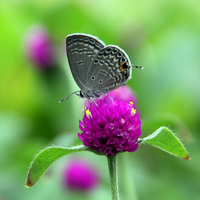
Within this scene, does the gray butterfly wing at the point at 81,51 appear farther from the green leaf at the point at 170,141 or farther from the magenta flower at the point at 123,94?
the magenta flower at the point at 123,94

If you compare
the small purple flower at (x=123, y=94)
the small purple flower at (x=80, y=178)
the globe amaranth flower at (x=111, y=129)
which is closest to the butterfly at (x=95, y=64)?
the globe amaranth flower at (x=111, y=129)

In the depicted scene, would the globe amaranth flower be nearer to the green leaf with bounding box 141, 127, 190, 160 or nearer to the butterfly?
the green leaf with bounding box 141, 127, 190, 160

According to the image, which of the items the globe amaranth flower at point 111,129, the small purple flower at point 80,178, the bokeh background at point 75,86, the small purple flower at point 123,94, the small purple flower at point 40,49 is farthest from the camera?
the small purple flower at point 40,49

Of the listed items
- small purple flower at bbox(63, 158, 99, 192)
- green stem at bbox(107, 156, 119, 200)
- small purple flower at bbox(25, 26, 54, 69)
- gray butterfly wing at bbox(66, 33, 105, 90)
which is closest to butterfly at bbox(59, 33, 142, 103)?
gray butterfly wing at bbox(66, 33, 105, 90)

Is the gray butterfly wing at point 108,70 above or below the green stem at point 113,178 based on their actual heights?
above

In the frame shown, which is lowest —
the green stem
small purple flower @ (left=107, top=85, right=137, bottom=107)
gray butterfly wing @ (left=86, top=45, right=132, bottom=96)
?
the green stem

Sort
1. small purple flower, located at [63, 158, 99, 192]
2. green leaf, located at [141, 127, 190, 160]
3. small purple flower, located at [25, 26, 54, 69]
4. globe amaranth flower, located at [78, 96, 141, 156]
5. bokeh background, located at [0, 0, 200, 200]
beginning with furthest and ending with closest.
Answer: small purple flower, located at [25, 26, 54, 69]
bokeh background, located at [0, 0, 200, 200]
small purple flower, located at [63, 158, 99, 192]
globe amaranth flower, located at [78, 96, 141, 156]
green leaf, located at [141, 127, 190, 160]

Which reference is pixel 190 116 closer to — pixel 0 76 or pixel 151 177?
pixel 151 177

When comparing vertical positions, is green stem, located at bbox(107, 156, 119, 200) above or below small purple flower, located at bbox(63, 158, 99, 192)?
below

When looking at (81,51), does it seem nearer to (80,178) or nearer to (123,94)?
(123,94)
